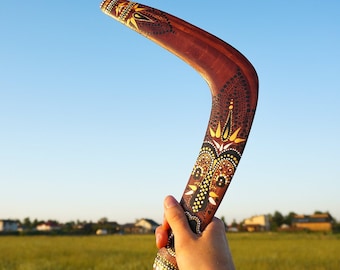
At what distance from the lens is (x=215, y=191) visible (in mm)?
1294

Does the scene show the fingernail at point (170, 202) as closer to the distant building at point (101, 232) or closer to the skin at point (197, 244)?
the skin at point (197, 244)

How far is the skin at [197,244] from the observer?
1.13 m

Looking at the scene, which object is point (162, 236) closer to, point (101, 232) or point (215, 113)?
point (215, 113)

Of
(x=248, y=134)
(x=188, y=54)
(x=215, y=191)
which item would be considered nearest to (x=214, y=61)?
(x=188, y=54)

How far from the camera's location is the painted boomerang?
4.22ft


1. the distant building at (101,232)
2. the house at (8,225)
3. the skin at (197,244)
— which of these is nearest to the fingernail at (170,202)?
the skin at (197,244)

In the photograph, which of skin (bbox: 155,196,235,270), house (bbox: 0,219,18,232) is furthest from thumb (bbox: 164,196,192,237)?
house (bbox: 0,219,18,232)

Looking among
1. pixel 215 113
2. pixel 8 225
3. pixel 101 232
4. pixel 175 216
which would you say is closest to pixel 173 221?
pixel 175 216

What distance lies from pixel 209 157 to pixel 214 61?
0.82 ft

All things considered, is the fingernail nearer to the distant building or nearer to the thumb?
the thumb

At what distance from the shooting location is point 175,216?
4.02 ft

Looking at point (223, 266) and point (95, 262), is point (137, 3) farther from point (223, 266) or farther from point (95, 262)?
point (95, 262)

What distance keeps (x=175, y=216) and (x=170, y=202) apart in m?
0.04

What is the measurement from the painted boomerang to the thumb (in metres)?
0.03
